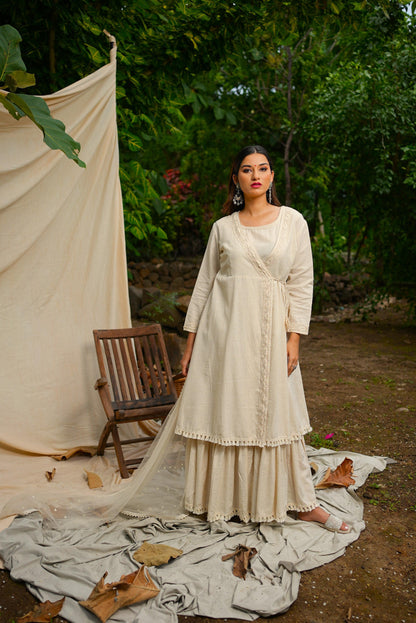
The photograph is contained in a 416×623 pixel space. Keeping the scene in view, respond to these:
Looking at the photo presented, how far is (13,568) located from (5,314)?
1606 millimetres

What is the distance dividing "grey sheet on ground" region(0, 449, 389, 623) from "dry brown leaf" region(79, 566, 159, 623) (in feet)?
0.10

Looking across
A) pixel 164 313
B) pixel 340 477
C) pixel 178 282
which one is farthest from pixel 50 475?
pixel 178 282

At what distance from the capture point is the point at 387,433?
4.23 meters

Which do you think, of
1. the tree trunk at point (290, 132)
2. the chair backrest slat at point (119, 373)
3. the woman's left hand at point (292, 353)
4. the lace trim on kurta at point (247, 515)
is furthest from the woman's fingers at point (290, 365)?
the tree trunk at point (290, 132)

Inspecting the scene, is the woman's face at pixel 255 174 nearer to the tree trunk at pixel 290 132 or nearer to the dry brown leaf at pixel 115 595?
the dry brown leaf at pixel 115 595

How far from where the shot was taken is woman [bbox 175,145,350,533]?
2.71 meters

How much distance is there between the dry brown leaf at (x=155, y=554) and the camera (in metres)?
2.52

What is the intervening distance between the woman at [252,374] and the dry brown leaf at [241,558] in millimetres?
187

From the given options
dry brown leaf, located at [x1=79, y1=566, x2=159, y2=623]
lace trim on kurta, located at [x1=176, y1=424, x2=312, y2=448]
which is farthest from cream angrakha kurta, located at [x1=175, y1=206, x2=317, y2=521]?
dry brown leaf, located at [x1=79, y1=566, x2=159, y2=623]

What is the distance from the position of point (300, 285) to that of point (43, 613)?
179 cm

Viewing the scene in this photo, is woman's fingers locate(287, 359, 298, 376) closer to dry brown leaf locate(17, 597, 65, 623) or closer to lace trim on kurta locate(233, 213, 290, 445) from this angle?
lace trim on kurta locate(233, 213, 290, 445)

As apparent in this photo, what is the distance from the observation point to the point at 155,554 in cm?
257

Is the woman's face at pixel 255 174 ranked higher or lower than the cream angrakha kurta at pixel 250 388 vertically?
higher

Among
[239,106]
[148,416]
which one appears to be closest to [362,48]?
[239,106]
